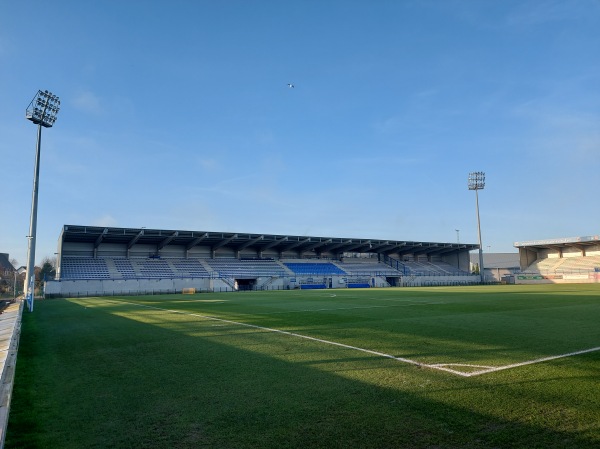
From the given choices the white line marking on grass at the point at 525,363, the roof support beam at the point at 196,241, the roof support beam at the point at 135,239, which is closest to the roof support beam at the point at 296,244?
the roof support beam at the point at 196,241

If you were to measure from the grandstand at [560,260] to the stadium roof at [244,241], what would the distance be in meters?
9.80

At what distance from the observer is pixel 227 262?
57.1 meters

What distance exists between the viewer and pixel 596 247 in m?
61.2

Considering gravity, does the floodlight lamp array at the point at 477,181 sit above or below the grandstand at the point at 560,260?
above

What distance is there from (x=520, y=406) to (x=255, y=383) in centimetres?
336

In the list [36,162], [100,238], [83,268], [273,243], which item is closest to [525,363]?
[36,162]

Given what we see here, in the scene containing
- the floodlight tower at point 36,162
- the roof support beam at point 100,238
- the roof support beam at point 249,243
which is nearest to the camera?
the floodlight tower at point 36,162

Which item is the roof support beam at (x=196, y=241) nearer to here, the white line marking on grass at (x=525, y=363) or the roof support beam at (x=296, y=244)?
the roof support beam at (x=296, y=244)

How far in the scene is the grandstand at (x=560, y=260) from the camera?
5631 cm

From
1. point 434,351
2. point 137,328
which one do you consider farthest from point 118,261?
point 434,351

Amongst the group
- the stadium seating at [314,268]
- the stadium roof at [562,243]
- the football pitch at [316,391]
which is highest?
the stadium roof at [562,243]

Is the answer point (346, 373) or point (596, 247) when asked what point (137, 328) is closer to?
point (346, 373)

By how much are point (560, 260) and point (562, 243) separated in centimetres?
284

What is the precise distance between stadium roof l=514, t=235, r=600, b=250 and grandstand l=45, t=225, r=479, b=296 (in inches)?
346
